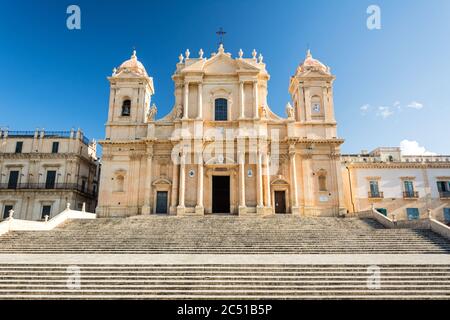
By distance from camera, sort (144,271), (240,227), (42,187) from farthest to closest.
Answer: (42,187)
(240,227)
(144,271)

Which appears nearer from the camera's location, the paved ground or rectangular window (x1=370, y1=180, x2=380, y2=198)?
the paved ground

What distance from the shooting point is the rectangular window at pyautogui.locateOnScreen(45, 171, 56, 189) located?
3042cm

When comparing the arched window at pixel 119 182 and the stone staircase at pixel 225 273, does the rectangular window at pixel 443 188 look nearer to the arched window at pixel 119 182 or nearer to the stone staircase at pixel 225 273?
the stone staircase at pixel 225 273

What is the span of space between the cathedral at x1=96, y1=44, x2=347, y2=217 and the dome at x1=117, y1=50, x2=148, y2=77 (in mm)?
522

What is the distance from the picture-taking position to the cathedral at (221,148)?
2416 cm

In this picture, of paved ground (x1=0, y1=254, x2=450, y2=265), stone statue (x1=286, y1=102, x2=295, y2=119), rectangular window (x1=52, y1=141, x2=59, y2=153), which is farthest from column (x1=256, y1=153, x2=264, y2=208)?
rectangular window (x1=52, y1=141, x2=59, y2=153)

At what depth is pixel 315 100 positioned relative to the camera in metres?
27.0

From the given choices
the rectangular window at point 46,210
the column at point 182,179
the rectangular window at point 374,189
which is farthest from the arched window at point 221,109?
the rectangular window at point 46,210

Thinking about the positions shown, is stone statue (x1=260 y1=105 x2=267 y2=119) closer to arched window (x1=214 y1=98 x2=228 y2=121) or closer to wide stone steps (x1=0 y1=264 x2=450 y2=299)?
arched window (x1=214 y1=98 x2=228 y2=121)

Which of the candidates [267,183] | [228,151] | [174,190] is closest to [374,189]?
[267,183]

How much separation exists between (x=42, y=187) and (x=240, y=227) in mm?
21437

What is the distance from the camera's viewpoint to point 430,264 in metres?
10.1
